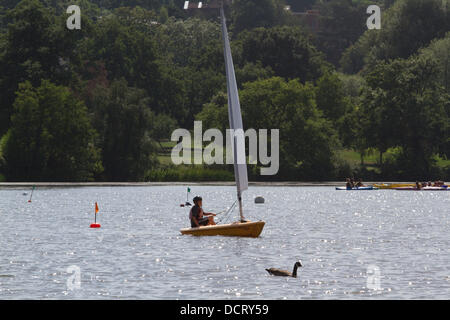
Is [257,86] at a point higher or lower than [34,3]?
lower

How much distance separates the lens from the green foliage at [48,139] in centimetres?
11594

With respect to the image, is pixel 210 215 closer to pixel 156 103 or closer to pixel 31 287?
pixel 31 287

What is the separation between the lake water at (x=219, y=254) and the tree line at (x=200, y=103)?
119 ft

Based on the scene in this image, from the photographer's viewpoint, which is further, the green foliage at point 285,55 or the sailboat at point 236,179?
the green foliage at point 285,55

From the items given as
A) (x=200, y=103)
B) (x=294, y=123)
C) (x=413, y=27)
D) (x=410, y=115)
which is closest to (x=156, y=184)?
(x=294, y=123)

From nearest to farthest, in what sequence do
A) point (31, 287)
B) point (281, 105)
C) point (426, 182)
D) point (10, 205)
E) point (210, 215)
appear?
1. point (31, 287)
2. point (210, 215)
3. point (10, 205)
4. point (426, 182)
5. point (281, 105)

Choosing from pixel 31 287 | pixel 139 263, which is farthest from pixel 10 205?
pixel 31 287

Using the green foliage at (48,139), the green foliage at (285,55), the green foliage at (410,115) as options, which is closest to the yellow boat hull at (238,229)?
the green foliage at (48,139)

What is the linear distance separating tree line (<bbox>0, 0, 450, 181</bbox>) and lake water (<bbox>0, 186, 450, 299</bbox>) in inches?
1424

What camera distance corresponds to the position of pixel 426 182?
409ft

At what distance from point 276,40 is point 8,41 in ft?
183

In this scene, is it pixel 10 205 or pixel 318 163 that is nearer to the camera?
pixel 10 205

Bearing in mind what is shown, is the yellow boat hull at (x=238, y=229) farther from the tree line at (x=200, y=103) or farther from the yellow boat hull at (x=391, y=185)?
the yellow boat hull at (x=391, y=185)

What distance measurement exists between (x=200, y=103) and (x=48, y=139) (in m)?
54.9
